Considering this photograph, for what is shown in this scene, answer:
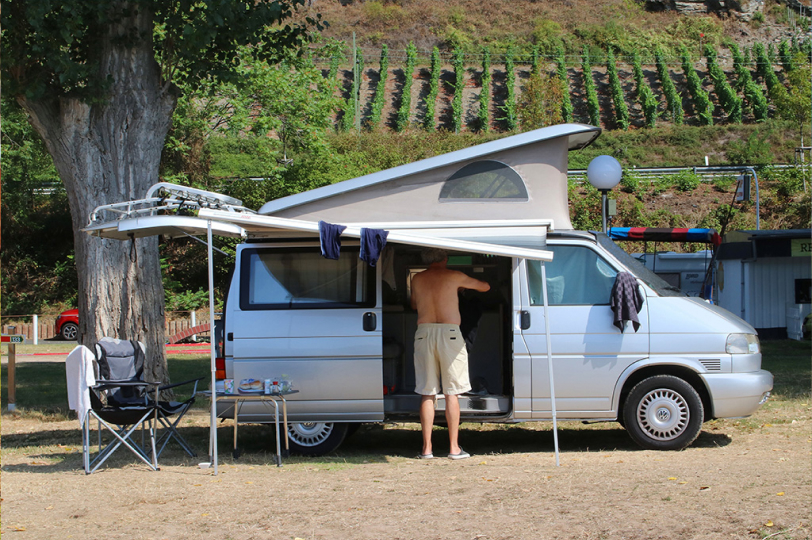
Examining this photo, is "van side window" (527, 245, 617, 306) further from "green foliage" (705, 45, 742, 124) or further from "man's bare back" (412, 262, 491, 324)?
"green foliage" (705, 45, 742, 124)

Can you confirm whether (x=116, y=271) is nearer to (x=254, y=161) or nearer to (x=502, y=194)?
(x=502, y=194)

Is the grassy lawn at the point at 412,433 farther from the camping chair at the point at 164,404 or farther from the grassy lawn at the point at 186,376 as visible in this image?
the camping chair at the point at 164,404

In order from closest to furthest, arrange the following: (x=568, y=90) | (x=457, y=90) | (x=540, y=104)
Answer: (x=540, y=104), (x=568, y=90), (x=457, y=90)

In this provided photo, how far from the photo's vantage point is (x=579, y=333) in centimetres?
709

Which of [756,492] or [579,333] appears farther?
[579,333]

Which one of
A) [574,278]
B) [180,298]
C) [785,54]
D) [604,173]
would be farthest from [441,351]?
[785,54]

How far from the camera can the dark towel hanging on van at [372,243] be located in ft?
21.3

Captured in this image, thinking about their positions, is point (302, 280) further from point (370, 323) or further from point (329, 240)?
point (329, 240)

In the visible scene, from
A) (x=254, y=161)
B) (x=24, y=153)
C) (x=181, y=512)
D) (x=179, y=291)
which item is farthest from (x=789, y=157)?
(x=181, y=512)

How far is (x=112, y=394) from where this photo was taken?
7406mm

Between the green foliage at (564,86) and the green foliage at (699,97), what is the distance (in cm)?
792

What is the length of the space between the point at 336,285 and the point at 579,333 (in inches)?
87.9

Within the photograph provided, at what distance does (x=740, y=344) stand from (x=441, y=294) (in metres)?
2.69

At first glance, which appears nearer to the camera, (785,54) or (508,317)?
(508,317)
